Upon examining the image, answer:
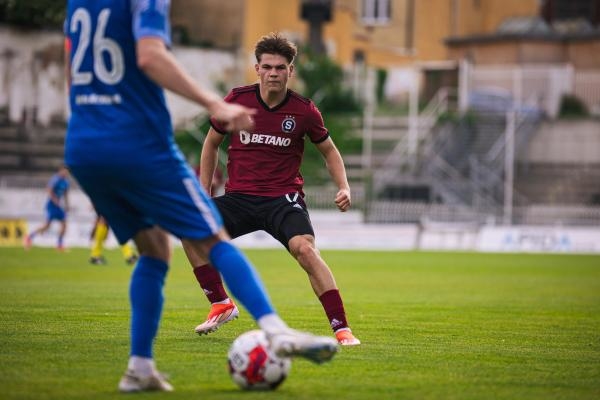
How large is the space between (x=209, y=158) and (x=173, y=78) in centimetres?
386

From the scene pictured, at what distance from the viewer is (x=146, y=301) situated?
24.9 ft

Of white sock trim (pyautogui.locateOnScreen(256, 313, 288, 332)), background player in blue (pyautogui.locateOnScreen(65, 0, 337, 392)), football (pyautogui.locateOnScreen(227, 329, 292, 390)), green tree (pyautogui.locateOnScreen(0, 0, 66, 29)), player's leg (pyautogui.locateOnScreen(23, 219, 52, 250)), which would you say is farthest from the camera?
green tree (pyautogui.locateOnScreen(0, 0, 66, 29))

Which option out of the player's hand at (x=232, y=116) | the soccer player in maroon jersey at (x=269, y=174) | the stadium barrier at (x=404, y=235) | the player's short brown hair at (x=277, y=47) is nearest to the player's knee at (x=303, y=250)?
the soccer player in maroon jersey at (x=269, y=174)

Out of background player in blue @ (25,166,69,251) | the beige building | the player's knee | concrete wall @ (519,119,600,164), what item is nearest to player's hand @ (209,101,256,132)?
the player's knee

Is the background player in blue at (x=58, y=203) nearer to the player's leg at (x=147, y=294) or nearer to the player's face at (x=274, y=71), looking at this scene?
the player's face at (x=274, y=71)

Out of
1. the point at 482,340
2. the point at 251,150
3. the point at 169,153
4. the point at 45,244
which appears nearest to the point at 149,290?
the point at 169,153

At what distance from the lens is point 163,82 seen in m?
6.93

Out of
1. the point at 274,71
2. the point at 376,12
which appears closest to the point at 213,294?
the point at 274,71

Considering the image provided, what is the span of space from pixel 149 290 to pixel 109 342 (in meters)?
2.48

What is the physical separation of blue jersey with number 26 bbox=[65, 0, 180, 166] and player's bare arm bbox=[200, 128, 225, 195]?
3364 mm

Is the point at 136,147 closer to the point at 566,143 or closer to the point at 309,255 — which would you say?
A: the point at 309,255

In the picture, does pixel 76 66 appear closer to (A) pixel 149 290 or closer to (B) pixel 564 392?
(A) pixel 149 290

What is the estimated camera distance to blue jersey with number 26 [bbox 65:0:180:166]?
7.16 metres

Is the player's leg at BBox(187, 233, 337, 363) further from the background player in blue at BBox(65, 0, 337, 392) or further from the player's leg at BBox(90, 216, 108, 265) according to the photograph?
the player's leg at BBox(90, 216, 108, 265)
